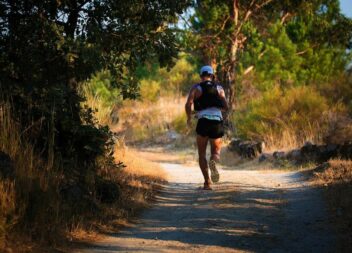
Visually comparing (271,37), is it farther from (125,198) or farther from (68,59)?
(68,59)

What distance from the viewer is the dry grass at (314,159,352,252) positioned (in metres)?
5.99

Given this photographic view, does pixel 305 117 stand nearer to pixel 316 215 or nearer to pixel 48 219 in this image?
pixel 316 215

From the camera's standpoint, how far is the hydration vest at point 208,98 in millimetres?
9664

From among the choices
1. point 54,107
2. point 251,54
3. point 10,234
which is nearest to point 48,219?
point 10,234

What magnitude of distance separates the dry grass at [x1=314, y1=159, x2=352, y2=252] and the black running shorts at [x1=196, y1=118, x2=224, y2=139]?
1.89 m

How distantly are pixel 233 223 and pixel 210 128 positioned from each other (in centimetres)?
311

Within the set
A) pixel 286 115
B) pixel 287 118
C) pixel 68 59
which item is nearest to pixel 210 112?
pixel 68 59

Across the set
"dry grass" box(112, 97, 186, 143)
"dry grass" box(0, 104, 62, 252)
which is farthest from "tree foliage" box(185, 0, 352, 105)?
"dry grass" box(0, 104, 62, 252)

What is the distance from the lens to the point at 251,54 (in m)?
25.5

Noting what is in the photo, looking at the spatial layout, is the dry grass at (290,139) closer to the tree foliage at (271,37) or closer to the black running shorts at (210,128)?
the tree foliage at (271,37)

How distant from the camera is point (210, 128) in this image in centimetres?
973

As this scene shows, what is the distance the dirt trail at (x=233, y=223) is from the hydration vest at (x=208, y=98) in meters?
1.43

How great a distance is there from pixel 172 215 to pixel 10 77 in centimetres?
286

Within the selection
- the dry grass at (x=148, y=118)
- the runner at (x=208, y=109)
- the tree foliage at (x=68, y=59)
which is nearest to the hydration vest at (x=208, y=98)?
the runner at (x=208, y=109)
